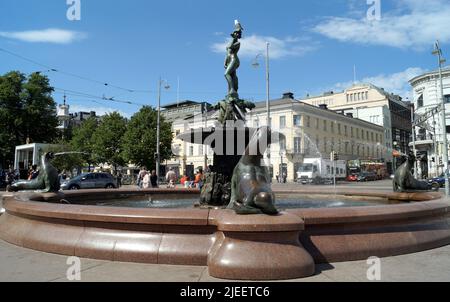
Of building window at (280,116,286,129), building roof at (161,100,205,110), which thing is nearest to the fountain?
building window at (280,116,286,129)

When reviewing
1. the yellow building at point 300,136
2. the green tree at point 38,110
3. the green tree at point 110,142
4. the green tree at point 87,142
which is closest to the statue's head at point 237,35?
the yellow building at point 300,136

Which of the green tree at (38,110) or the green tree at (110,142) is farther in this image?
the green tree at (110,142)

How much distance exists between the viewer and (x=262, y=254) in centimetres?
488

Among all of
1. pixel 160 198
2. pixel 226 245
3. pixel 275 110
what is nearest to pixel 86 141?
pixel 275 110

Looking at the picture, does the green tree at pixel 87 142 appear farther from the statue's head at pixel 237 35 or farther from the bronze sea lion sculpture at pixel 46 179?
the statue's head at pixel 237 35

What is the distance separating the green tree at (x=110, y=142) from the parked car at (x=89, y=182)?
22386 mm

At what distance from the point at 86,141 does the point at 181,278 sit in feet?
200

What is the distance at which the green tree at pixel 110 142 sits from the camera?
54969mm

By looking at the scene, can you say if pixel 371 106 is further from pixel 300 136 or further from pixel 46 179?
pixel 46 179

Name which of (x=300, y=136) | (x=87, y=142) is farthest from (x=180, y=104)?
(x=300, y=136)

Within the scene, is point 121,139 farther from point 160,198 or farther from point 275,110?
point 160,198
